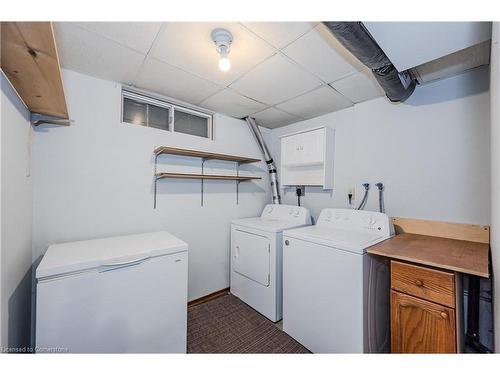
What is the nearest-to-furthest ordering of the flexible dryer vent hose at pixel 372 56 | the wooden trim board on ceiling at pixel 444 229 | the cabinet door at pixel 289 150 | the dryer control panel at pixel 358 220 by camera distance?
1. the flexible dryer vent hose at pixel 372 56
2. the wooden trim board on ceiling at pixel 444 229
3. the dryer control panel at pixel 358 220
4. the cabinet door at pixel 289 150

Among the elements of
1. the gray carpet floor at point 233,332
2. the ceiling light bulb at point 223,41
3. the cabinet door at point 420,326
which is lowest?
the gray carpet floor at point 233,332

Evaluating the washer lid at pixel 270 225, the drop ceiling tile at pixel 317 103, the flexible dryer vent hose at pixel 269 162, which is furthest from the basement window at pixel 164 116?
the washer lid at pixel 270 225

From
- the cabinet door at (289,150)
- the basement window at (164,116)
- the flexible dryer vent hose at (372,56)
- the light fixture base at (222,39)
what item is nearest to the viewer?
the flexible dryer vent hose at (372,56)

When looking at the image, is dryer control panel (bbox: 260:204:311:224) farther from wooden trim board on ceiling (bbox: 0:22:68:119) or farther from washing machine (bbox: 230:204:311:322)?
wooden trim board on ceiling (bbox: 0:22:68:119)

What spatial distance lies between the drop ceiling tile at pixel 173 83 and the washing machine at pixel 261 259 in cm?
144

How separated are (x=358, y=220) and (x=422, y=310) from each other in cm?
82

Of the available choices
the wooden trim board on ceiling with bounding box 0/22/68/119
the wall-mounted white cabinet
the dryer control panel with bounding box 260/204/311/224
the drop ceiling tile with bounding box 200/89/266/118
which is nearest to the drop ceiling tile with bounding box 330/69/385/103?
the wall-mounted white cabinet

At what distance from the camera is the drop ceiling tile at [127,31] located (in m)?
1.21

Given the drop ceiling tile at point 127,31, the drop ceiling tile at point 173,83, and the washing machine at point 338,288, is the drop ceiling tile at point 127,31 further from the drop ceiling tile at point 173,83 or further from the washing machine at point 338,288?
the washing machine at point 338,288

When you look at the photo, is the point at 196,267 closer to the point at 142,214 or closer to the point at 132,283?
the point at 142,214

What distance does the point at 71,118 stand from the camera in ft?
5.52

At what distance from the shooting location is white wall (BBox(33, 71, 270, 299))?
1.60m

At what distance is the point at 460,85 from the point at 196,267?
9.56ft

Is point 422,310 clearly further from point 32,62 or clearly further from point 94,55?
point 94,55
